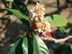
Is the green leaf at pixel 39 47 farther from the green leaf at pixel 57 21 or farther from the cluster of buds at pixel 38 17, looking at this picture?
the green leaf at pixel 57 21

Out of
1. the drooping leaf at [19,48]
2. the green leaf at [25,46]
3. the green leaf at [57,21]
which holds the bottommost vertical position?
the drooping leaf at [19,48]

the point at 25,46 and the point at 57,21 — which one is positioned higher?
the point at 57,21

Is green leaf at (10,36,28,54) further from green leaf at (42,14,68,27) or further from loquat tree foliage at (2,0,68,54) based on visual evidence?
green leaf at (42,14,68,27)

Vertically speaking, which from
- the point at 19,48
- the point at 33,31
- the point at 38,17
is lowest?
the point at 19,48

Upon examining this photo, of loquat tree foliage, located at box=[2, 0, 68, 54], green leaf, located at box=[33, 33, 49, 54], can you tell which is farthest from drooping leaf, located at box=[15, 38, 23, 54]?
green leaf, located at box=[33, 33, 49, 54]

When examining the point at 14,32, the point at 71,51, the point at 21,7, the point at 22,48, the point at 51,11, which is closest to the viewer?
the point at 22,48

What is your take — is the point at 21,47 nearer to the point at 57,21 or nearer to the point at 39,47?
the point at 39,47

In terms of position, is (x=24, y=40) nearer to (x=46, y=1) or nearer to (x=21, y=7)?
(x=21, y=7)

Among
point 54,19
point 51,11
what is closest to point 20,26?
point 51,11

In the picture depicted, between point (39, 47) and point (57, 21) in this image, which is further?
point (57, 21)

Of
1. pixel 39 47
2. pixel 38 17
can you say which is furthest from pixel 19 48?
pixel 38 17

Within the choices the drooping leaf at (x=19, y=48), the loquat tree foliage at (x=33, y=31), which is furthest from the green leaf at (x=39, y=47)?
the drooping leaf at (x=19, y=48)
